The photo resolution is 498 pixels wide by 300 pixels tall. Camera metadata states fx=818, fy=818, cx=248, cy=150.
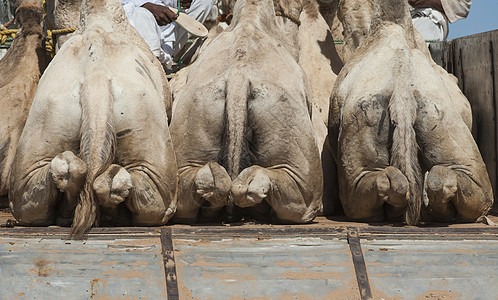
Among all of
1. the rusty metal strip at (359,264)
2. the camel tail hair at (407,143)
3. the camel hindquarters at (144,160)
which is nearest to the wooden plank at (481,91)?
the camel tail hair at (407,143)

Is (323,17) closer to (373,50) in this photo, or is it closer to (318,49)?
(318,49)

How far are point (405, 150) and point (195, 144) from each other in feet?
4.25

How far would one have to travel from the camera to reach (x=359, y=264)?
425 centimetres

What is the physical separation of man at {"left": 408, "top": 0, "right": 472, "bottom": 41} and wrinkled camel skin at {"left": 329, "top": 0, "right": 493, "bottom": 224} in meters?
3.92

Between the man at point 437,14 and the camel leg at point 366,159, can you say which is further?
the man at point 437,14

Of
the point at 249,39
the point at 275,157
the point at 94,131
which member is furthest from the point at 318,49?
the point at 94,131

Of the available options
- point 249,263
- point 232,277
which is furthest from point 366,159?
point 232,277

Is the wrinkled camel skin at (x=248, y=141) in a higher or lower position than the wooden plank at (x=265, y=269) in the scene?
higher

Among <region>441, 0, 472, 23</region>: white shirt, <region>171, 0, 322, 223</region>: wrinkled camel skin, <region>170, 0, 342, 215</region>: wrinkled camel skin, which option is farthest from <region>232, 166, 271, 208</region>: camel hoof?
<region>441, 0, 472, 23</region>: white shirt

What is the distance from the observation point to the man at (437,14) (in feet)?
30.4

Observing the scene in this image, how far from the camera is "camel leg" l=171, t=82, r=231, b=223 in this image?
4949 mm

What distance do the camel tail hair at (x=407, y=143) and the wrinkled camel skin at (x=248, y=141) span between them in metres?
0.52

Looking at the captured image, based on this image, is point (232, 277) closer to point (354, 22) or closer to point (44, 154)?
point (44, 154)

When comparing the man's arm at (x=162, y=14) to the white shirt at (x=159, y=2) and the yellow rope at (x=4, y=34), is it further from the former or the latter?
the yellow rope at (x=4, y=34)
